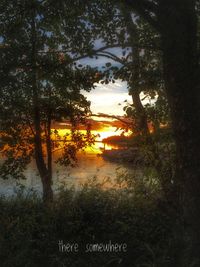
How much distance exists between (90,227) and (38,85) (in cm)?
536

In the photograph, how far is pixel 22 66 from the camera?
35.5 ft

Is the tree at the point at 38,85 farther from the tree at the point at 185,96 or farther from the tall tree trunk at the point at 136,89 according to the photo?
the tree at the point at 185,96

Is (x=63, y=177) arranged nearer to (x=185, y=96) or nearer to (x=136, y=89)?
(x=136, y=89)

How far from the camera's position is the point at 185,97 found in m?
8.55

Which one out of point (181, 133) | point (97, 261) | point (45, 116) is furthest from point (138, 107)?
point (97, 261)

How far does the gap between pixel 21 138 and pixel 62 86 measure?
2836 mm

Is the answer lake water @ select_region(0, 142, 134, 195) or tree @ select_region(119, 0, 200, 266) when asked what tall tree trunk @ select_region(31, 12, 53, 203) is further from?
tree @ select_region(119, 0, 200, 266)


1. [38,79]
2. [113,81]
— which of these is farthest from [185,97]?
[38,79]

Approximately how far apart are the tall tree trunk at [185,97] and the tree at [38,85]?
116 inches

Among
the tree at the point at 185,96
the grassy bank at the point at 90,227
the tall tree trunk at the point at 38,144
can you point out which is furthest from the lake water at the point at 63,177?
the tree at the point at 185,96

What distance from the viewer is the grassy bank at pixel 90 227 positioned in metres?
8.67

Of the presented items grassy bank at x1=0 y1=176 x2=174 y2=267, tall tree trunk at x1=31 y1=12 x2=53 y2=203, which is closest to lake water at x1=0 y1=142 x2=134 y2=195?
tall tree trunk at x1=31 y1=12 x2=53 y2=203

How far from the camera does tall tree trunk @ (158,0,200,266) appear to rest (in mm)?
8539

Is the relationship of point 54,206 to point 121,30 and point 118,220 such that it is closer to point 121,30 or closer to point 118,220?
point 118,220
